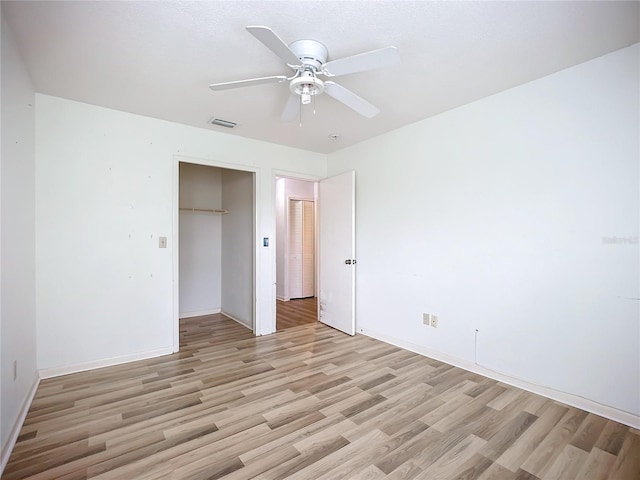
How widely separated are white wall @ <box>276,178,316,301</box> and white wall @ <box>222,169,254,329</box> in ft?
4.72

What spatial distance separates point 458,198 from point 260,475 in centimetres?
271

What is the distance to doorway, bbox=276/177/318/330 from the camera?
633 cm

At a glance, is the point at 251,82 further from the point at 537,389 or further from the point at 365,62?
the point at 537,389

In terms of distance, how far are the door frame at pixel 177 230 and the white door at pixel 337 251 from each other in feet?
3.19

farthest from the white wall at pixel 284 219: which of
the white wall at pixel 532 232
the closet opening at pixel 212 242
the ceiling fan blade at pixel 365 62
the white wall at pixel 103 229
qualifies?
the ceiling fan blade at pixel 365 62

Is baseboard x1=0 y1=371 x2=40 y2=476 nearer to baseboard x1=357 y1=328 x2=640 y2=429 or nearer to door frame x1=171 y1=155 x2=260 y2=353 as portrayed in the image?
door frame x1=171 y1=155 x2=260 y2=353

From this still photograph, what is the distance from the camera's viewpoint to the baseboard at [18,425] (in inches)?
68.4

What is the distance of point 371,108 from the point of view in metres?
2.31

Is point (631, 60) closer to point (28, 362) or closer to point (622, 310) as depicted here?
point (622, 310)

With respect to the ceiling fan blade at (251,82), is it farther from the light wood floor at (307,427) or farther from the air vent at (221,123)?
the light wood floor at (307,427)

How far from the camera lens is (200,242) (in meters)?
5.09

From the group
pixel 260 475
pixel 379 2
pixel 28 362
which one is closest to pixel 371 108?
pixel 379 2

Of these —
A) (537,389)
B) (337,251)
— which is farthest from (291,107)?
(537,389)

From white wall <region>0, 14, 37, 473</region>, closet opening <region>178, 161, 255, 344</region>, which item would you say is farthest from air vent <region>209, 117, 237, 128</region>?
white wall <region>0, 14, 37, 473</region>
